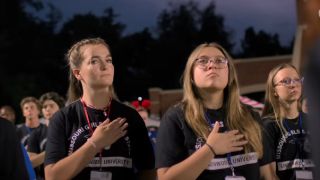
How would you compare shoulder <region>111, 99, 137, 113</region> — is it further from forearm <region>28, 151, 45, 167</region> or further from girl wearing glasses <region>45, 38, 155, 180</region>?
forearm <region>28, 151, 45, 167</region>

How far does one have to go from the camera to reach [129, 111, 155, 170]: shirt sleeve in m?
2.91

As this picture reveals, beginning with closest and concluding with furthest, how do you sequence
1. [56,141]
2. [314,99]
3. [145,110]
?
[314,99], [56,141], [145,110]

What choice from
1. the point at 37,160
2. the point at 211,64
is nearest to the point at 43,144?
the point at 37,160

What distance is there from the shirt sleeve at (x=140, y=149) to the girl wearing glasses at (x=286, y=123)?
890 millimetres

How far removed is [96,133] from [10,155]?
24.5 inches

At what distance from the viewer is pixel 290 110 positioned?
3791mm

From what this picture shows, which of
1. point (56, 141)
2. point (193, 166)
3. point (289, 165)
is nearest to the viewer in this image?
point (193, 166)

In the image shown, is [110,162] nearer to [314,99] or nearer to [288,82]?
[288,82]

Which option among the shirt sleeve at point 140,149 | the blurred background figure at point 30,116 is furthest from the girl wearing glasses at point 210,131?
the blurred background figure at point 30,116

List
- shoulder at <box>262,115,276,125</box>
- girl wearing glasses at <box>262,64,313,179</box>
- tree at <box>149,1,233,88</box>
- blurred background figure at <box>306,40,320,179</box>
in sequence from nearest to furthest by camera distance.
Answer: blurred background figure at <box>306,40,320,179</box> → girl wearing glasses at <box>262,64,313,179</box> → shoulder at <box>262,115,276,125</box> → tree at <box>149,1,233,88</box>

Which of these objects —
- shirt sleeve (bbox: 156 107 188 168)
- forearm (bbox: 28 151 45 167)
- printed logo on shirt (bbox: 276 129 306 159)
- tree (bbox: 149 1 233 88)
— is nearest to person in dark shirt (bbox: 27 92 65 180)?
forearm (bbox: 28 151 45 167)

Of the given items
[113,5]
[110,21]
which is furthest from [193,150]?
[113,5]

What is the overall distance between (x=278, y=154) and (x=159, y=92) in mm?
20886

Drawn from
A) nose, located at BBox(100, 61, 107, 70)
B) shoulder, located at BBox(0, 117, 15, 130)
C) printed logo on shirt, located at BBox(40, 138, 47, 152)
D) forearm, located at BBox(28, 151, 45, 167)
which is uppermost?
nose, located at BBox(100, 61, 107, 70)
